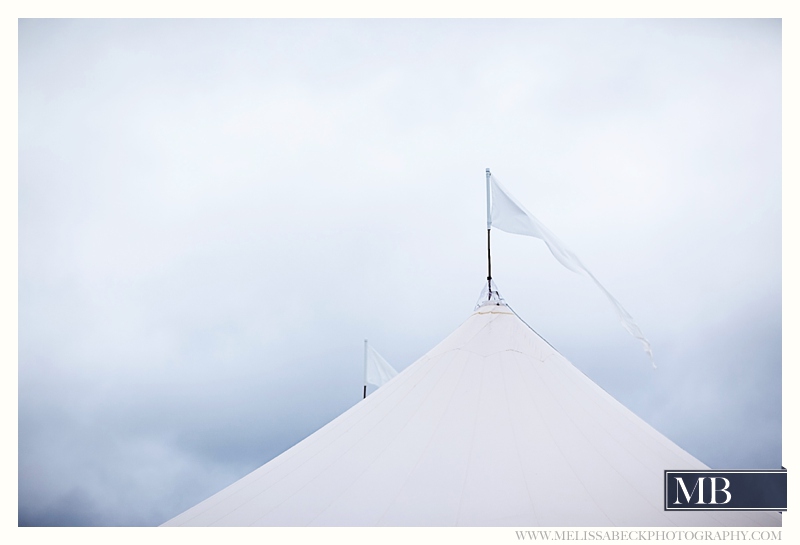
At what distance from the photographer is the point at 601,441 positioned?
4.64 m

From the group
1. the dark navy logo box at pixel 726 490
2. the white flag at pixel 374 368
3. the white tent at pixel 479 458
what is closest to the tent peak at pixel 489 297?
the white tent at pixel 479 458

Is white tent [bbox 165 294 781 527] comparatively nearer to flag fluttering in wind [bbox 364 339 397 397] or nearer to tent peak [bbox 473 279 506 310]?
tent peak [bbox 473 279 506 310]

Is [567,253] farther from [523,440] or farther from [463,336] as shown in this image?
[523,440]

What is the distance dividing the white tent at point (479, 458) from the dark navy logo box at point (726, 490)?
0.07 meters

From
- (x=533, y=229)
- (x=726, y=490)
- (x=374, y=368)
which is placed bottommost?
(x=726, y=490)

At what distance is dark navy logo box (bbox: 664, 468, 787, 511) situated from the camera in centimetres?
409

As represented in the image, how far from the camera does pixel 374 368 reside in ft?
29.4

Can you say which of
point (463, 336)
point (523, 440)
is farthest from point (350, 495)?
point (463, 336)

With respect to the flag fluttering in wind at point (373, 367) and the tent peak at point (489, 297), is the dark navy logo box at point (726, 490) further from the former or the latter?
the flag fluttering in wind at point (373, 367)

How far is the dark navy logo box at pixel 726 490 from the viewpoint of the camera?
13.4 ft

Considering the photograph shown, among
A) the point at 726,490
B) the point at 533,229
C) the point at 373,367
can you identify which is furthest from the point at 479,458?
the point at 373,367

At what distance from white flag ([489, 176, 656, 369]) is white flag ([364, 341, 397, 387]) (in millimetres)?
3761

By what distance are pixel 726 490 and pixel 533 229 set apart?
2.20 m

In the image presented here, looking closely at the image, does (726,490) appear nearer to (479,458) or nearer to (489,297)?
(479,458)
